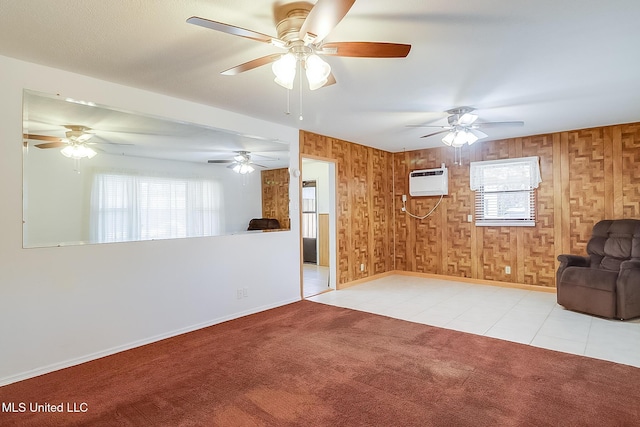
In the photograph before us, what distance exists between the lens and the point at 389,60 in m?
2.59

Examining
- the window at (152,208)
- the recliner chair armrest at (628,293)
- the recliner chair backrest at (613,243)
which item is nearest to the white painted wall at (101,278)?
the window at (152,208)

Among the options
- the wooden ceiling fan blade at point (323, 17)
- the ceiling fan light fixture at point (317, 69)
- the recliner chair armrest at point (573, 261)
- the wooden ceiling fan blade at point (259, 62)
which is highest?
the wooden ceiling fan blade at point (259, 62)

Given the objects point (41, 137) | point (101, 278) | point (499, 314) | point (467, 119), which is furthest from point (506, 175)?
point (41, 137)

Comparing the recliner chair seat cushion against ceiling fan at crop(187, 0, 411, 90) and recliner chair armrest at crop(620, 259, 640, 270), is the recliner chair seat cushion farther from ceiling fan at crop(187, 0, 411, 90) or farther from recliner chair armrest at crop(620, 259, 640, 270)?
ceiling fan at crop(187, 0, 411, 90)

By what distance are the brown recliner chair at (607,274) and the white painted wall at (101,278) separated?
3.82 m

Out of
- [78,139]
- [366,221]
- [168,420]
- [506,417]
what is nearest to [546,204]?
[366,221]

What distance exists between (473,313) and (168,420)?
3.51 metres

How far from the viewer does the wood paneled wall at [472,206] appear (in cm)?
470

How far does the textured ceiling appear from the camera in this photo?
197 cm

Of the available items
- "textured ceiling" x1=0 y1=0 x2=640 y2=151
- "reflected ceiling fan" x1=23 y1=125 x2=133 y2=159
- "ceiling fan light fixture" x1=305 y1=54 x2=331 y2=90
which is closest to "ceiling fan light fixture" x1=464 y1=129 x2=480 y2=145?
"textured ceiling" x1=0 y1=0 x2=640 y2=151

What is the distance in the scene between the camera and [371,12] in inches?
78.6

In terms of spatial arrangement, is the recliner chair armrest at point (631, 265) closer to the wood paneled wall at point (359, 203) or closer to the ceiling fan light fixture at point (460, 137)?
the ceiling fan light fixture at point (460, 137)

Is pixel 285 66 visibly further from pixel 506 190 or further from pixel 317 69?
pixel 506 190

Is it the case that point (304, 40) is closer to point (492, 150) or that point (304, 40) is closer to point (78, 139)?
point (78, 139)
